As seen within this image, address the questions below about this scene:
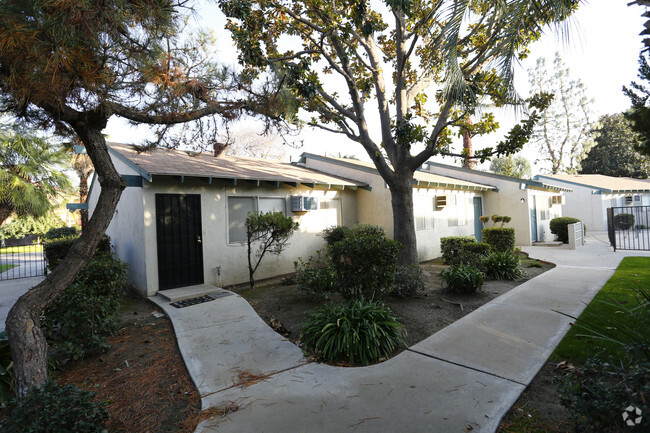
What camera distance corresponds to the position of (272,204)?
9.55 meters

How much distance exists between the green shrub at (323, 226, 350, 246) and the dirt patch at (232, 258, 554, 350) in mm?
2396

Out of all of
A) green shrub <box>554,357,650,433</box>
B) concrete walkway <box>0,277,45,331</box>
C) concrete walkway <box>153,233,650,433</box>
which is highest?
green shrub <box>554,357,650,433</box>

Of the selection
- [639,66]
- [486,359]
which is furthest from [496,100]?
[486,359]

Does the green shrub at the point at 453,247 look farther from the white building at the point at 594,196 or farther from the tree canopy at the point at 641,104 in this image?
the white building at the point at 594,196

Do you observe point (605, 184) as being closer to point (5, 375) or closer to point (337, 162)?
point (337, 162)

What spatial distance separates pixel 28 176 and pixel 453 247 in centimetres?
1876

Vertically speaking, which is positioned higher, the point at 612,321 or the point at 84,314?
the point at 84,314

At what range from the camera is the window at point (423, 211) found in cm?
1201

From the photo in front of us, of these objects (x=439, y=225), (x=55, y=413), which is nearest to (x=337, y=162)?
(x=439, y=225)

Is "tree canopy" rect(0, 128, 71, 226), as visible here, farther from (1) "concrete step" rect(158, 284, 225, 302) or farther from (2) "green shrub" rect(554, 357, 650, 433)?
(2) "green shrub" rect(554, 357, 650, 433)

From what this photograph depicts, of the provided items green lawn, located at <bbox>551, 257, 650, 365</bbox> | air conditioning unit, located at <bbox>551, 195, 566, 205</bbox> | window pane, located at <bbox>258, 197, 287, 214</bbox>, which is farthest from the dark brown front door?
air conditioning unit, located at <bbox>551, 195, 566, 205</bbox>

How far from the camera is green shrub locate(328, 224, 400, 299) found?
540 cm

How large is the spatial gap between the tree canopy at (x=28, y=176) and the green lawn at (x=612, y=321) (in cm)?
1808

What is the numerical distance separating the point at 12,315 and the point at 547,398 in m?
5.04
